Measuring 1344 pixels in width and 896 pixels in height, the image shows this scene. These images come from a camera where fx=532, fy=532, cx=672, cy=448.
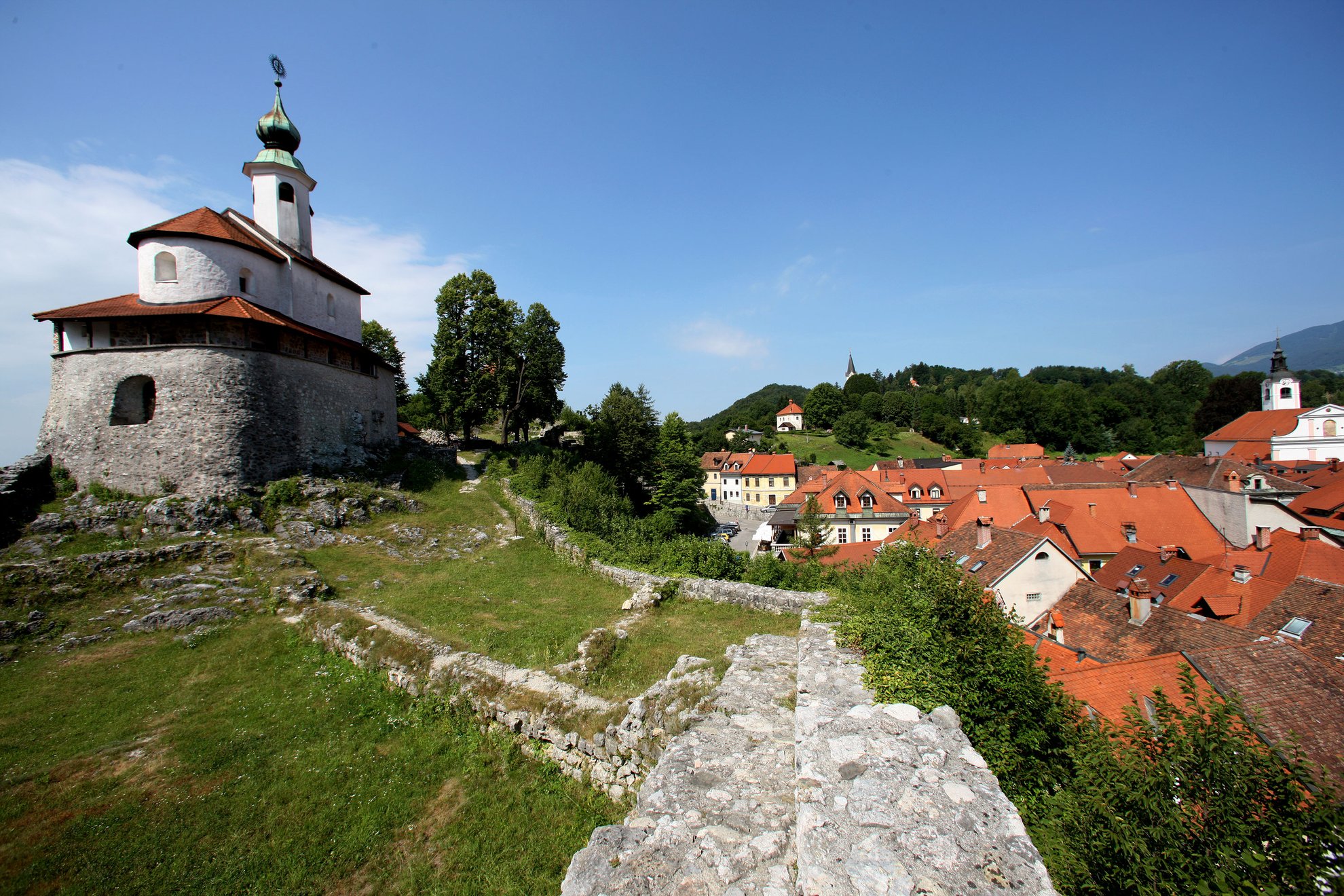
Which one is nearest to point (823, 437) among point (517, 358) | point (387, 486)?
point (517, 358)

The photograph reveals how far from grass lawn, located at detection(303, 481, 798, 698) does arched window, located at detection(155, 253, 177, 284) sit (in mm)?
12164

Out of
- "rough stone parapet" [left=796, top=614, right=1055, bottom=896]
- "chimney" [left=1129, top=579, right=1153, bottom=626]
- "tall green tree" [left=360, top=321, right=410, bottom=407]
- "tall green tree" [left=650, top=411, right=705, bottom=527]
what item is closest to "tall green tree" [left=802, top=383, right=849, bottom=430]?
"tall green tree" [left=650, top=411, right=705, bottom=527]

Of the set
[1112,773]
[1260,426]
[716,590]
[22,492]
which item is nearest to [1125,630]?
[716,590]

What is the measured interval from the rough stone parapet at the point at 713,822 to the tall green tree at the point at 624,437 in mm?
33704

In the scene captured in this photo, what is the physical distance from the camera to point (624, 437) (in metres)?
40.3

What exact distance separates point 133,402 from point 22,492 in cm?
442

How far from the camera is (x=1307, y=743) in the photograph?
8.55 metres

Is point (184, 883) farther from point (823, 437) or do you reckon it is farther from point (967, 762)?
point (823, 437)

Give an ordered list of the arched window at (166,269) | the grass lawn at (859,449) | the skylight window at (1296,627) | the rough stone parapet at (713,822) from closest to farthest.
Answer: the rough stone parapet at (713,822), the skylight window at (1296,627), the arched window at (166,269), the grass lawn at (859,449)

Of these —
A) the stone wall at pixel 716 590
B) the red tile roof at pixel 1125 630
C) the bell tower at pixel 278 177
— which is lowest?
the red tile roof at pixel 1125 630

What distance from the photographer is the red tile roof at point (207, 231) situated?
20.1 meters

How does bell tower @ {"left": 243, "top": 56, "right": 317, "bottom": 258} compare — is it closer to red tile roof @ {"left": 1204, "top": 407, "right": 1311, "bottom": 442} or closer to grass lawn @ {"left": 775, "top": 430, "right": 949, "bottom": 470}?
grass lawn @ {"left": 775, "top": 430, "right": 949, "bottom": 470}

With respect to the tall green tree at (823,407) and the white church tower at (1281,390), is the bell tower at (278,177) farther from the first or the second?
the tall green tree at (823,407)

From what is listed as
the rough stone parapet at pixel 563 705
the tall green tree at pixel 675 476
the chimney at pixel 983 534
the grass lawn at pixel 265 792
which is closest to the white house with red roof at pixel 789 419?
the tall green tree at pixel 675 476
